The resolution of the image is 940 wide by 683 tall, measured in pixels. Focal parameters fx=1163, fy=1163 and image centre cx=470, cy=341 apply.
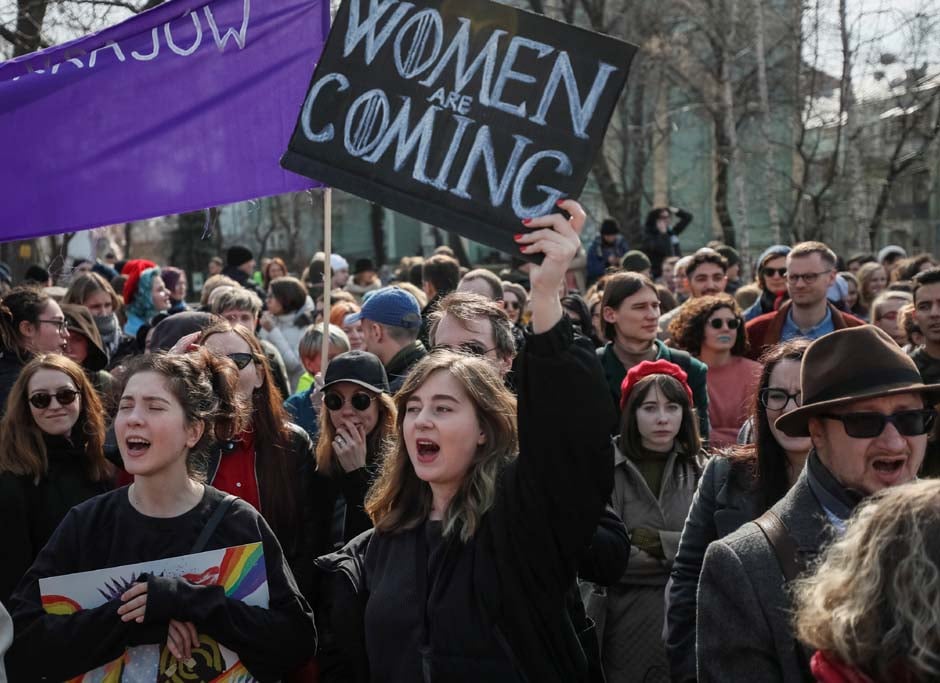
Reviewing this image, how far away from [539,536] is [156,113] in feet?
12.8

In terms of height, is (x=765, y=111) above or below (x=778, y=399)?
above

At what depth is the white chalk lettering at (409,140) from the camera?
3.72 meters

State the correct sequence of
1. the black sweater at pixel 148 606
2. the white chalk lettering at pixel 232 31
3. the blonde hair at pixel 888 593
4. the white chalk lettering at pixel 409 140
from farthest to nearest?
1. the white chalk lettering at pixel 232 31
2. the white chalk lettering at pixel 409 140
3. the black sweater at pixel 148 606
4. the blonde hair at pixel 888 593

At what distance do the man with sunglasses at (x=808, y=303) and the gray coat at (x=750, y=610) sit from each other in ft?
14.8

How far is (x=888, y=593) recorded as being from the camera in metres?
2.02

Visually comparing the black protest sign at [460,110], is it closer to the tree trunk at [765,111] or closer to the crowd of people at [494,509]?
the crowd of people at [494,509]

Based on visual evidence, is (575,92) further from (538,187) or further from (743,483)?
(743,483)

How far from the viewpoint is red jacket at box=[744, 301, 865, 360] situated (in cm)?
729

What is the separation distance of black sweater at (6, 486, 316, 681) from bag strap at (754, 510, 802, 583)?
1.54m

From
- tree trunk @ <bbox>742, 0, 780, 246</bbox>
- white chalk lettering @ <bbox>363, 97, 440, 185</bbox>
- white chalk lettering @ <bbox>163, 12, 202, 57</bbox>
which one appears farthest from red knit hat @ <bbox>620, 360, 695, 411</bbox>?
tree trunk @ <bbox>742, 0, 780, 246</bbox>

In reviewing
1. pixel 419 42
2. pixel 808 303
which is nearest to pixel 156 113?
pixel 419 42

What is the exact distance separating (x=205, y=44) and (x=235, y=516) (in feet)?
10.6

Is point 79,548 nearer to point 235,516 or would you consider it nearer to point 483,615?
point 235,516

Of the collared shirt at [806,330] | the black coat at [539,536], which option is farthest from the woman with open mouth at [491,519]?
the collared shirt at [806,330]
